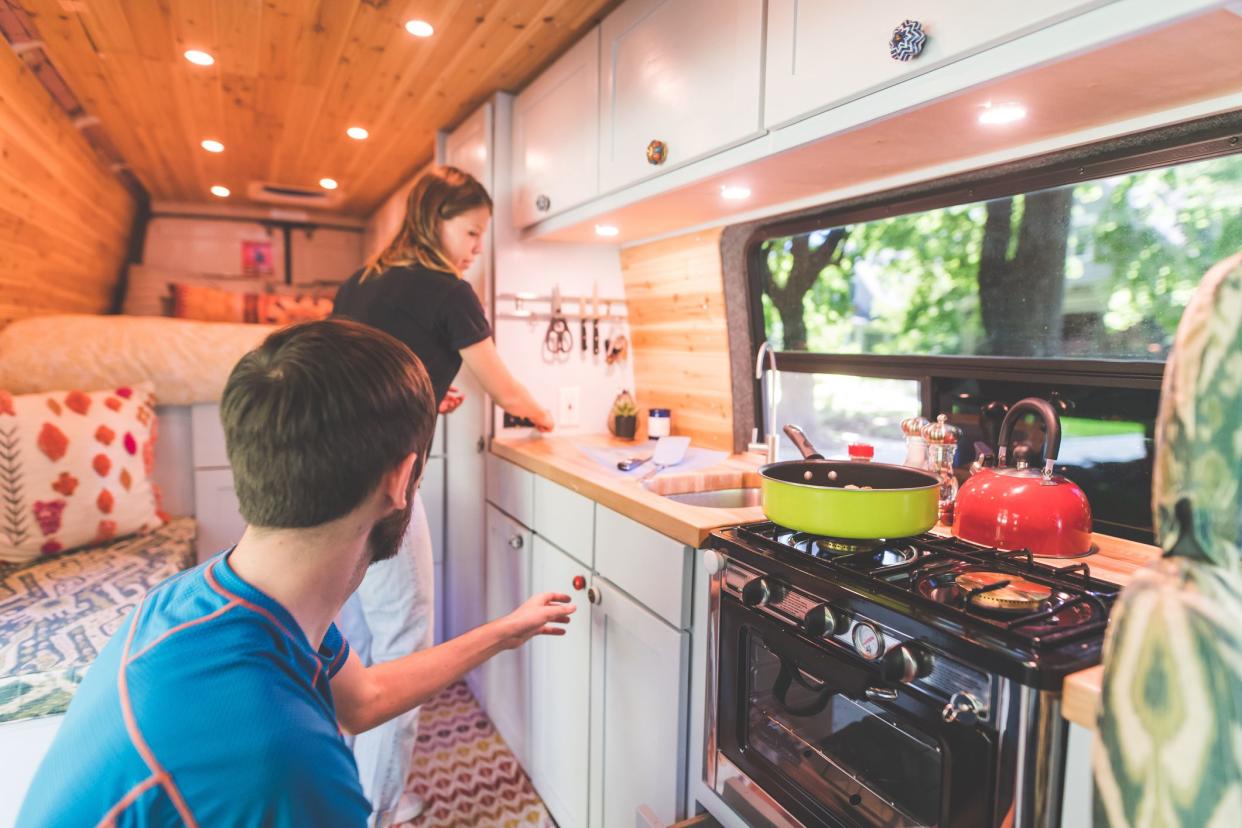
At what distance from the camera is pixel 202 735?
0.62 m

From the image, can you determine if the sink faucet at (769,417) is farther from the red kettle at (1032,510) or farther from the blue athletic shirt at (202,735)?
the blue athletic shirt at (202,735)

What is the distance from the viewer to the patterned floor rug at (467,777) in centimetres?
207

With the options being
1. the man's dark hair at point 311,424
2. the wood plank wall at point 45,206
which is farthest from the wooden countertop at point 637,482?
the wood plank wall at point 45,206

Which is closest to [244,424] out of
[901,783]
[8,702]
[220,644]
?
[220,644]

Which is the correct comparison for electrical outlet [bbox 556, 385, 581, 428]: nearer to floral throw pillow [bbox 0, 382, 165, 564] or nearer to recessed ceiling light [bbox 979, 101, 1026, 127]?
floral throw pillow [bbox 0, 382, 165, 564]

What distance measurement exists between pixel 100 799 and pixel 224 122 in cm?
304

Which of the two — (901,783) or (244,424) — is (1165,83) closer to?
(901,783)

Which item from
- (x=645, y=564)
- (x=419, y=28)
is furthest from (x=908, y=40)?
(x=419, y=28)

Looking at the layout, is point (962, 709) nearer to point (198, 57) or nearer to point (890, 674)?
point (890, 674)

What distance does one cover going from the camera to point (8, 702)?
1.49 metres

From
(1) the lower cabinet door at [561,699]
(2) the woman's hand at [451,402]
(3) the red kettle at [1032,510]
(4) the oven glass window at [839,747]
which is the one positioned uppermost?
(2) the woman's hand at [451,402]

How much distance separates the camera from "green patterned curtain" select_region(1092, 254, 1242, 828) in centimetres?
44

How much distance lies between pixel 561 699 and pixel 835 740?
1.04 metres

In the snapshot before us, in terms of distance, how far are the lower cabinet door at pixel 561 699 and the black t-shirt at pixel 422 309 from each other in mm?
633
